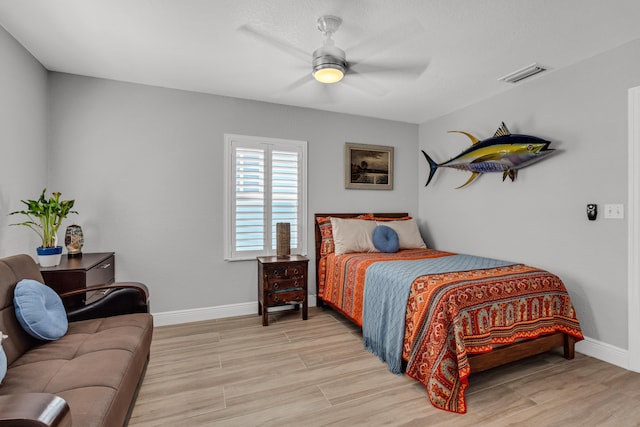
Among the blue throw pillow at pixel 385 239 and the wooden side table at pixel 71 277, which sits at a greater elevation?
the blue throw pillow at pixel 385 239

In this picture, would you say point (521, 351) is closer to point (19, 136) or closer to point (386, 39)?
point (386, 39)

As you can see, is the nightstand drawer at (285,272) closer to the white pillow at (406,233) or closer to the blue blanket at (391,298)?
the blue blanket at (391,298)

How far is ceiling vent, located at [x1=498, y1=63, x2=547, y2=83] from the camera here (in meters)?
2.81

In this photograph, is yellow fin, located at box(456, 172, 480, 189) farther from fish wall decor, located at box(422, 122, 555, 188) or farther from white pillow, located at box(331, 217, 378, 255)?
white pillow, located at box(331, 217, 378, 255)

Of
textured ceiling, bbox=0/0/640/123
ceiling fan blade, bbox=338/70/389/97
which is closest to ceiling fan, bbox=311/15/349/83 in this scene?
textured ceiling, bbox=0/0/640/123

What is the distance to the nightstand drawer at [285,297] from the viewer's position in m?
3.33

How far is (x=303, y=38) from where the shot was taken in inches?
92.9

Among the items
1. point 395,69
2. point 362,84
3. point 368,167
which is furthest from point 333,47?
point 368,167

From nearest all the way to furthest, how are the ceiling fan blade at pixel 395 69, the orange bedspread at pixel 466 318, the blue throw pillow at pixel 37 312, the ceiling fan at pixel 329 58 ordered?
the blue throw pillow at pixel 37 312
the orange bedspread at pixel 466 318
the ceiling fan at pixel 329 58
the ceiling fan blade at pixel 395 69

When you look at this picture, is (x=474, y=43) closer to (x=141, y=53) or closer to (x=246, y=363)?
(x=141, y=53)

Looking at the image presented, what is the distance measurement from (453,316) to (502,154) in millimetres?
2030

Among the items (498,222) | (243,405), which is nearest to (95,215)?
(243,405)

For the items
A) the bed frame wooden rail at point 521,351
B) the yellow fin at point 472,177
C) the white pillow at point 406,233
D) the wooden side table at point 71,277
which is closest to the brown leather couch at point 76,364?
the wooden side table at point 71,277

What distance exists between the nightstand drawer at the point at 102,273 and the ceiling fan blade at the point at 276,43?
213 cm
